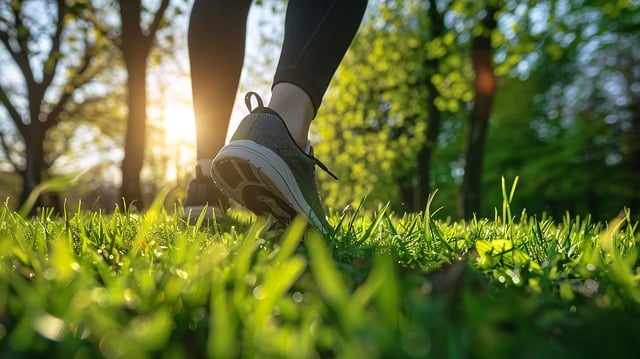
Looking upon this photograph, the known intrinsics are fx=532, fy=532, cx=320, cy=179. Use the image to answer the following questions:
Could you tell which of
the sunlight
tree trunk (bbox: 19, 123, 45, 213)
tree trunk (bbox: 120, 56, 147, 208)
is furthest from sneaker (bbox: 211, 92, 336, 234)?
the sunlight

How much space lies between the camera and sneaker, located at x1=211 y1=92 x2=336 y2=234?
1.61 meters

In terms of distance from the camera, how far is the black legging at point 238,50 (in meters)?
1.86

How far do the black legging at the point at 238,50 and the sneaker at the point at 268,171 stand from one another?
21 cm

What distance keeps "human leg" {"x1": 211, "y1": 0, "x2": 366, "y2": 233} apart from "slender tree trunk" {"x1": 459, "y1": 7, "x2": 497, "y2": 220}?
24.9ft

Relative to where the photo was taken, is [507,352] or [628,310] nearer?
[507,352]

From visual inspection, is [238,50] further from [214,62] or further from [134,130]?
[134,130]

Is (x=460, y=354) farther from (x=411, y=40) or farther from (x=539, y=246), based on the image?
(x=411, y=40)

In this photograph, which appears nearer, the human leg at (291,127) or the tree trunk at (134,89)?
the human leg at (291,127)

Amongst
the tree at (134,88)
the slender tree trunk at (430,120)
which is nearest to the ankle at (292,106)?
the tree at (134,88)

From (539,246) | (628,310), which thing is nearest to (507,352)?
(628,310)

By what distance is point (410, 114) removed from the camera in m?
14.8

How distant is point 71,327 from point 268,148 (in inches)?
44.7

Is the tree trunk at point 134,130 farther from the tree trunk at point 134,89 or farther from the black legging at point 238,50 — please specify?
the black legging at point 238,50

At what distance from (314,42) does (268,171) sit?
0.55m
